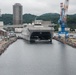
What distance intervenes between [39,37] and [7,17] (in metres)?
126

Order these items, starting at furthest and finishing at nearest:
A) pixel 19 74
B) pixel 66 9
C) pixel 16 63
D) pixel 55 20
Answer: pixel 55 20, pixel 66 9, pixel 16 63, pixel 19 74

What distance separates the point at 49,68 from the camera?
1043 inches

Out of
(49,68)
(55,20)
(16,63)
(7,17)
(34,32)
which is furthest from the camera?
(7,17)

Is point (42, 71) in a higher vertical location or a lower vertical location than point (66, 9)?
lower

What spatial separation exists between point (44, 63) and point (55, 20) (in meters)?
118

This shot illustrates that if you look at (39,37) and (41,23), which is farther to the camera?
(41,23)

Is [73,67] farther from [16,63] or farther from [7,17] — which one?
[7,17]

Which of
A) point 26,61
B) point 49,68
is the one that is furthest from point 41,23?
point 49,68

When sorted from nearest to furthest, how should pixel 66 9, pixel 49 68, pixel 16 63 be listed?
pixel 49 68
pixel 16 63
pixel 66 9

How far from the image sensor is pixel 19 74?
24000 millimetres

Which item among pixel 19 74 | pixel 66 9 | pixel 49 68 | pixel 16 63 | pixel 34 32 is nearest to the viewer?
pixel 19 74

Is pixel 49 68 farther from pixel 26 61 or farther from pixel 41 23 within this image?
pixel 41 23

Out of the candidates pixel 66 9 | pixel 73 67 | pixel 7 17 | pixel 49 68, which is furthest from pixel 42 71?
pixel 7 17

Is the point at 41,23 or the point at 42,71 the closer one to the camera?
the point at 42,71
